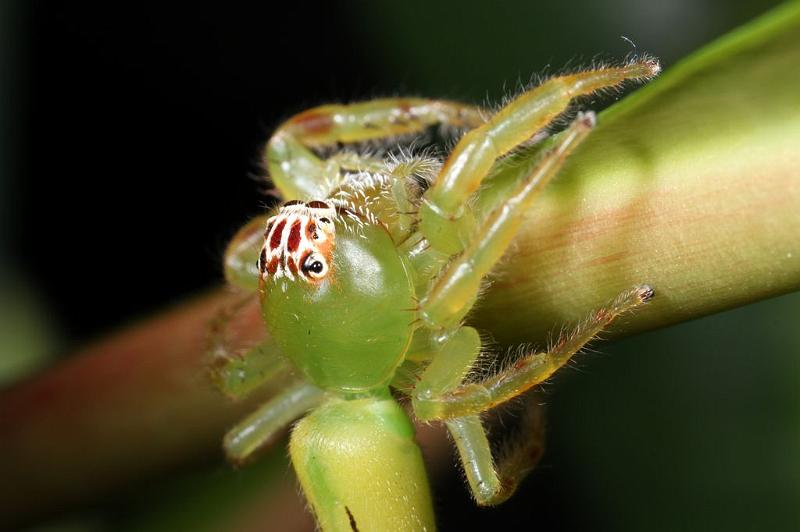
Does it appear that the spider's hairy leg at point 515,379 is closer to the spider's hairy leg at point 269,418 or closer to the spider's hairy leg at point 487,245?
the spider's hairy leg at point 487,245

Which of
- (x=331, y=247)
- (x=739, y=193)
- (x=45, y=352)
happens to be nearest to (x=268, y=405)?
(x=331, y=247)

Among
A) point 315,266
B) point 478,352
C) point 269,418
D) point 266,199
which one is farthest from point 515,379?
point 266,199

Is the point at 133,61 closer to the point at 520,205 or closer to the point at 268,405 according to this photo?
the point at 268,405

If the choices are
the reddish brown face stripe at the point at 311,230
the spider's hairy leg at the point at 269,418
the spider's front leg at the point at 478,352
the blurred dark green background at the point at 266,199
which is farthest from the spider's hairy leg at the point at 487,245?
the blurred dark green background at the point at 266,199

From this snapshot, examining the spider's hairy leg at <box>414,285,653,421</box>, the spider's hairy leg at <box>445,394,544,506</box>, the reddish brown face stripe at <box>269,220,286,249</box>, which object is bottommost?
the spider's hairy leg at <box>445,394,544,506</box>

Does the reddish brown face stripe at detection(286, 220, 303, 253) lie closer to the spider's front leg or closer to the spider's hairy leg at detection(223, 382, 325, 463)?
the spider's front leg

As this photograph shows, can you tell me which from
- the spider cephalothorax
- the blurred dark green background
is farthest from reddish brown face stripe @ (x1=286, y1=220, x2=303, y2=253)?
the blurred dark green background

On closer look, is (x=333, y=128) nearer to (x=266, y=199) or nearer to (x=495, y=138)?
(x=495, y=138)
